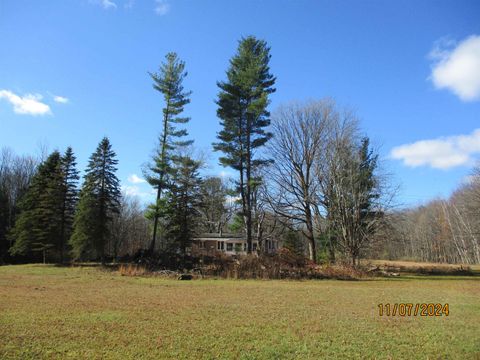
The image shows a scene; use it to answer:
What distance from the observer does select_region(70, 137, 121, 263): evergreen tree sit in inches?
1094

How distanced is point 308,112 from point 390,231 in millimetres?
13593

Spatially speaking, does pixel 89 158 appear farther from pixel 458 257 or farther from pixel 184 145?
pixel 458 257

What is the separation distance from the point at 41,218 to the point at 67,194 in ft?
9.92

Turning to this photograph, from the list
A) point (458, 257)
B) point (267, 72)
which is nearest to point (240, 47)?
point (267, 72)

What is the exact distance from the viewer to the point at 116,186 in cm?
2997

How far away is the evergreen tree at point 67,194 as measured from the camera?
105 feet

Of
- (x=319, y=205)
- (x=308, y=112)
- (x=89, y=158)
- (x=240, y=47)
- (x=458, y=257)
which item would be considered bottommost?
(x=458, y=257)
